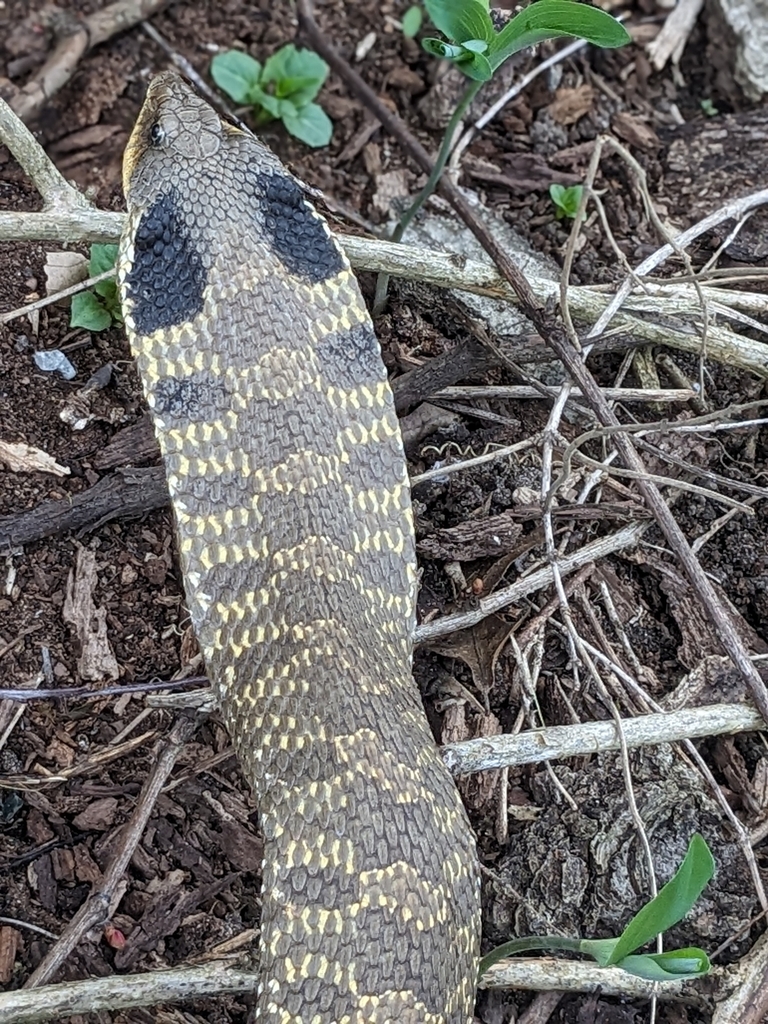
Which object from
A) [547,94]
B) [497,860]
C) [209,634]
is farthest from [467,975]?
[547,94]

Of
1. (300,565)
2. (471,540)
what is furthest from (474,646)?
(300,565)

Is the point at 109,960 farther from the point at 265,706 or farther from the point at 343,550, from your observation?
the point at 343,550

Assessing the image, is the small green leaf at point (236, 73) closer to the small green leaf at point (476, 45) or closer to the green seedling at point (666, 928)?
the small green leaf at point (476, 45)

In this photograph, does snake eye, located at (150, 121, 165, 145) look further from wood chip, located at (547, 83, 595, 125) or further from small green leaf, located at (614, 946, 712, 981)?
small green leaf, located at (614, 946, 712, 981)

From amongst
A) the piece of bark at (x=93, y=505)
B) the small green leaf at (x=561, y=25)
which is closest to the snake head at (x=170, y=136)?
the small green leaf at (x=561, y=25)

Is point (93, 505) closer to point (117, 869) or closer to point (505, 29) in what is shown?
point (117, 869)

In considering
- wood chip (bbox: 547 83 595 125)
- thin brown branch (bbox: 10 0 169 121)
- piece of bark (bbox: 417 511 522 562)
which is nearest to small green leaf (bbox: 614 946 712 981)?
piece of bark (bbox: 417 511 522 562)

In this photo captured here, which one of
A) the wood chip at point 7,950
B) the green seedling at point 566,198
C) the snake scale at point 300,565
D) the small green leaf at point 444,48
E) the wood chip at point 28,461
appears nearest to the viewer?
the snake scale at point 300,565
